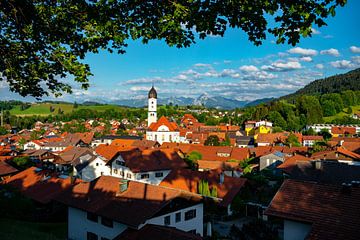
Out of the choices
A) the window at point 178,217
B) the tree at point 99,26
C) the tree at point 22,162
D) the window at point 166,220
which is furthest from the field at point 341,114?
the tree at point 99,26

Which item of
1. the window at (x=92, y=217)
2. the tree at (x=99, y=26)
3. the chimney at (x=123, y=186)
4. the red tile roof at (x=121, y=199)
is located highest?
the tree at (x=99, y=26)

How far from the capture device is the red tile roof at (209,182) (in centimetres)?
2975

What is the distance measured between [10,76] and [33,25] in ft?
4.95

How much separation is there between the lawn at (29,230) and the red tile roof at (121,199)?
2.15m

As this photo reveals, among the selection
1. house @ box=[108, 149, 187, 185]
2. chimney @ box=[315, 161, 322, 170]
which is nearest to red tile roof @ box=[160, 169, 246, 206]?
Result: house @ box=[108, 149, 187, 185]

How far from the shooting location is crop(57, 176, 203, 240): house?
1861 centimetres

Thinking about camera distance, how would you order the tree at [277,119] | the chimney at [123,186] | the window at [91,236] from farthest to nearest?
the tree at [277,119] → the chimney at [123,186] → the window at [91,236]

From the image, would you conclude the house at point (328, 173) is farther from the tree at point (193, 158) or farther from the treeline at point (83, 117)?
the treeline at point (83, 117)

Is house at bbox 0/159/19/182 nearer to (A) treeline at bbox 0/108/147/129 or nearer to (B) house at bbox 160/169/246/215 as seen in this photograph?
(B) house at bbox 160/169/246/215

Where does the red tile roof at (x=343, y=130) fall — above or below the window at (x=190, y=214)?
above

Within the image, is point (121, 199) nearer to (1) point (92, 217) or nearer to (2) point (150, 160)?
(1) point (92, 217)

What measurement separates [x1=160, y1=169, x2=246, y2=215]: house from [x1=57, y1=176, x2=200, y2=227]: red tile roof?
8203 mm

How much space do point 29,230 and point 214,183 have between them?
16644 mm

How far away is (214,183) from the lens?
30.8m
